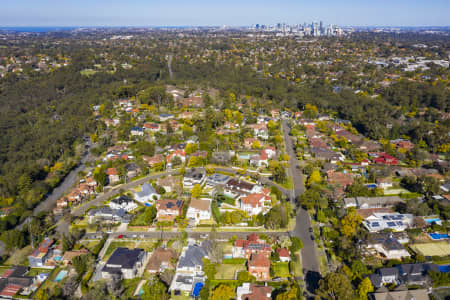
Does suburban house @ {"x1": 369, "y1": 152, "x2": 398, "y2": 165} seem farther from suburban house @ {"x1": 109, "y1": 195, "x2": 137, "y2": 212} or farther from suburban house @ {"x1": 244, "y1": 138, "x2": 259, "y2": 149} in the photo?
suburban house @ {"x1": 109, "y1": 195, "x2": 137, "y2": 212}

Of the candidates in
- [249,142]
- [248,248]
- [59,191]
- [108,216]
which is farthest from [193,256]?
[249,142]

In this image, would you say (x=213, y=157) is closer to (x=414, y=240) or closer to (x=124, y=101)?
(x=414, y=240)

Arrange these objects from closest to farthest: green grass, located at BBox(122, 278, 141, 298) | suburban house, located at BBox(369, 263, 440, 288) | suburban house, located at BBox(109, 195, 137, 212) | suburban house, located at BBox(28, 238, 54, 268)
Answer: green grass, located at BBox(122, 278, 141, 298) → suburban house, located at BBox(369, 263, 440, 288) → suburban house, located at BBox(28, 238, 54, 268) → suburban house, located at BBox(109, 195, 137, 212)

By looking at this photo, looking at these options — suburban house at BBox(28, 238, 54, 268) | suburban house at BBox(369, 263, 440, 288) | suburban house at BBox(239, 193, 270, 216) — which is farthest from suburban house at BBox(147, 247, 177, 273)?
suburban house at BBox(369, 263, 440, 288)

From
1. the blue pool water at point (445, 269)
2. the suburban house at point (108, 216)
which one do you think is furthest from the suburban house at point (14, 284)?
the blue pool water at point (445, 269)

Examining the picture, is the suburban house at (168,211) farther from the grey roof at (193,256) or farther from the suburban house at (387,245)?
the suburban house at (387,245)
